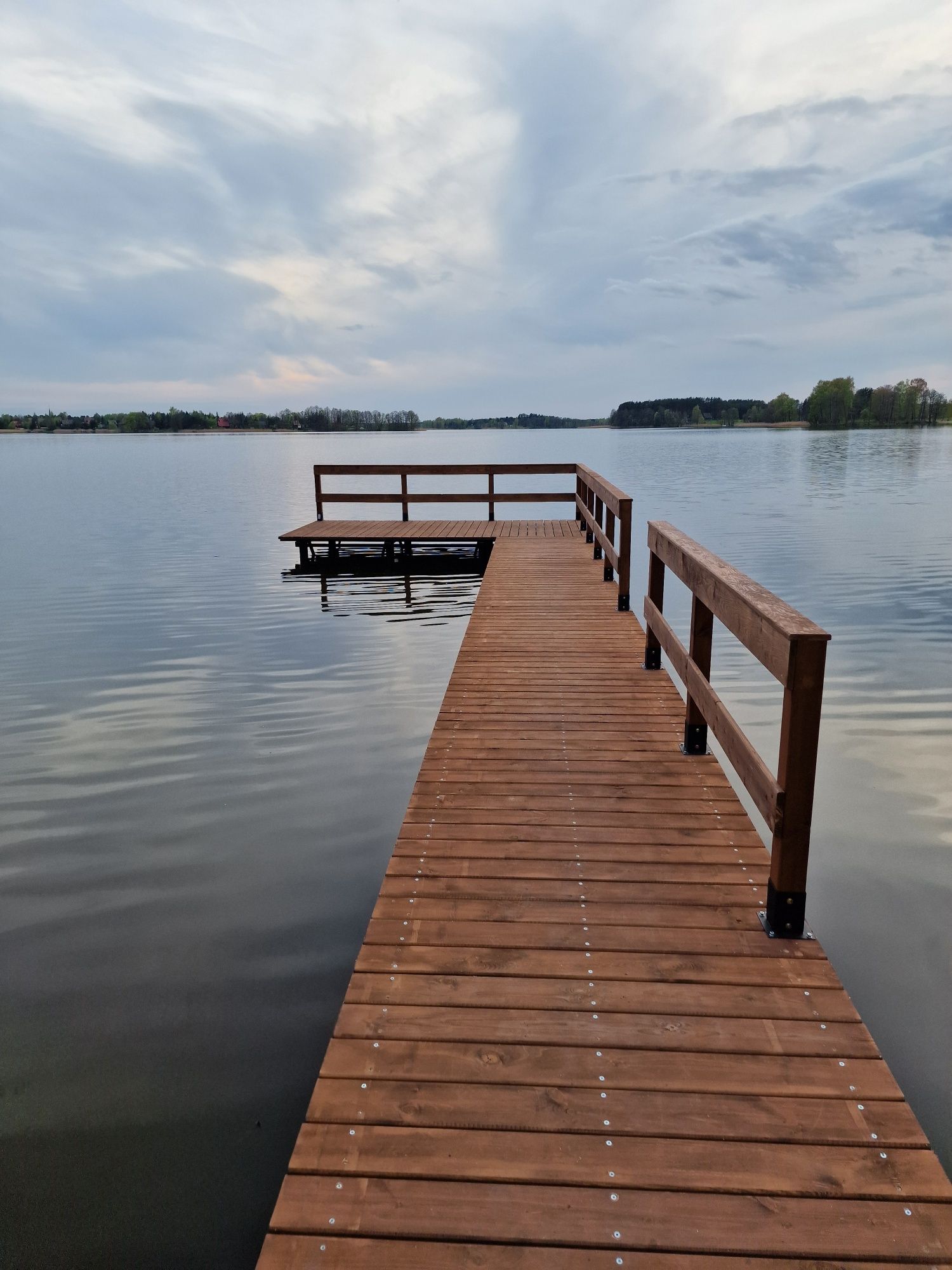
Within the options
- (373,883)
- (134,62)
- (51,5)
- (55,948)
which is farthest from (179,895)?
(134,62)

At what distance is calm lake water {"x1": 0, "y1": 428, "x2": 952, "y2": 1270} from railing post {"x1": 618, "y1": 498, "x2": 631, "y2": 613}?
1.54 m

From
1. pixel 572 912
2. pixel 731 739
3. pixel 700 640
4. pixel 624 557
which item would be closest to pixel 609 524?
pixel 624 557

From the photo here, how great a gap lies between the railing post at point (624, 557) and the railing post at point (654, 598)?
206 centimetres

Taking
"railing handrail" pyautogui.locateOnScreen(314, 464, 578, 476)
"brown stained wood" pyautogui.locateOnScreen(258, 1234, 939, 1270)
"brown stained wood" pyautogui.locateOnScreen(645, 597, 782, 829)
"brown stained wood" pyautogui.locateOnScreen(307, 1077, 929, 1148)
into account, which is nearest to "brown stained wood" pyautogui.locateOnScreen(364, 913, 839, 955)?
"brown stained wood" pyautogui.locateOnScreen(645, 597, 782, 829)

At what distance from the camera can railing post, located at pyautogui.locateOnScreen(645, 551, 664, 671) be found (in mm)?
5973

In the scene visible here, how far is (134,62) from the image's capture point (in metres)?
34.9

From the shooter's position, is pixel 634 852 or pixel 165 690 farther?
pixel 165 690

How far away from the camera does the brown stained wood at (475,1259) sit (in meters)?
1.73

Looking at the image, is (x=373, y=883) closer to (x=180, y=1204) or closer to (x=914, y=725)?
(x=180, y=1204)

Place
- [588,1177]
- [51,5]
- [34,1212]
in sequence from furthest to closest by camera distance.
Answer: [51,5]
[34,1212]
[588,1177]

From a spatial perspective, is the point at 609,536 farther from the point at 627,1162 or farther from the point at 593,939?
the point at 627,1162

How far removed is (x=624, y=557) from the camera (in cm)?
892

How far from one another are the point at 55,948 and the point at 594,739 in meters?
3.27

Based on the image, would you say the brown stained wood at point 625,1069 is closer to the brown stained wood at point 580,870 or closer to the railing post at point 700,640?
the brown stained wood at point 580,870
